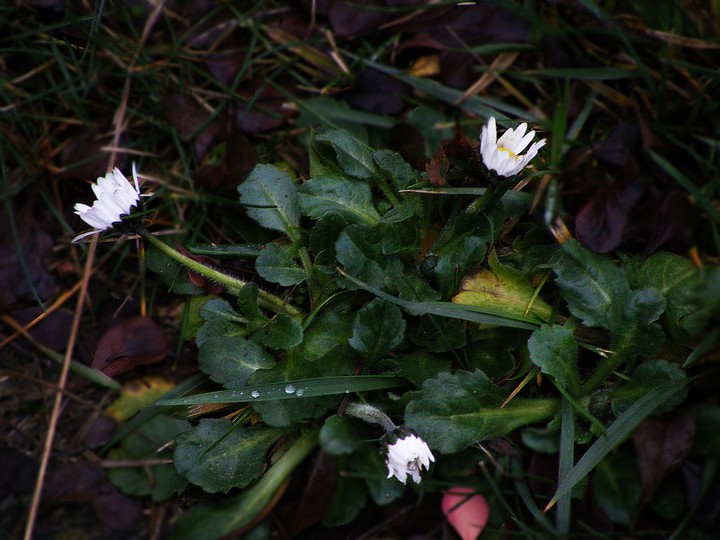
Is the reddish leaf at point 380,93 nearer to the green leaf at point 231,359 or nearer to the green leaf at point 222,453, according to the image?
the green leaf at point 231,359

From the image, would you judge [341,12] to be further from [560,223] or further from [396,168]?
[560,223]

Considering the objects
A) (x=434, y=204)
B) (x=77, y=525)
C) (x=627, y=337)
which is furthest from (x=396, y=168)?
(x=77, y=525)

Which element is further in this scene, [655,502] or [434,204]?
[434,204]

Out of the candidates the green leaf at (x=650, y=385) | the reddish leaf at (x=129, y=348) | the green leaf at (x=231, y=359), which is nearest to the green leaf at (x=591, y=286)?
the green leaf at (x=650, y=385)

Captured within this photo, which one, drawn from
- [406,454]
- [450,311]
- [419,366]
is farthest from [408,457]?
[450,311]

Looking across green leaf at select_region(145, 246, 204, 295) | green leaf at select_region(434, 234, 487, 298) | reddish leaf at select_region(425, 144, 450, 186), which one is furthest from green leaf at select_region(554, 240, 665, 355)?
green leaf at select_region(145, 246, 204, 295)

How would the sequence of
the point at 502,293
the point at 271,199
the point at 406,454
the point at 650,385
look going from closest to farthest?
the point at 406,454, the point at 650,385, the point at 502,293, the point at 271,199

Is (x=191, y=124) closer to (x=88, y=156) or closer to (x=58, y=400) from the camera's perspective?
(x=88, y=156)
